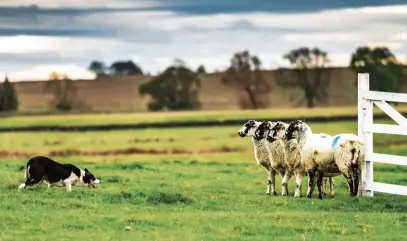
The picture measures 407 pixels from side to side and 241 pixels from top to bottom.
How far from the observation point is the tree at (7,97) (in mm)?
64938

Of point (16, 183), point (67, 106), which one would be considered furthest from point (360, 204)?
point (67, 106)

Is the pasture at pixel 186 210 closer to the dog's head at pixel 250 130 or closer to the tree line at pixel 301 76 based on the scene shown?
the dog's head at pixel 250 130

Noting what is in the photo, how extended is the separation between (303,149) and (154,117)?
43284 mm

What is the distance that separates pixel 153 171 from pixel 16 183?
279 inches

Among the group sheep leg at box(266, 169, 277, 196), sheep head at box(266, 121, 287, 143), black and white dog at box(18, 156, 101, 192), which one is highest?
sheep head at box(266, 121, 287, 143)

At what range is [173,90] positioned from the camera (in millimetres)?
73000

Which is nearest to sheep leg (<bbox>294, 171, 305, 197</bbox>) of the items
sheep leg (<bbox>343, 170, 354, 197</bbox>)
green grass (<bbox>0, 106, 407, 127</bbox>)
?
sheep leg (<bbox>343, 170, 354, 197</bbox>)

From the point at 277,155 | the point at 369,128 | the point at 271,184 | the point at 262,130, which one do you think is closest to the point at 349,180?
the point at 369,128

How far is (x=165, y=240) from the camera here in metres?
15.2

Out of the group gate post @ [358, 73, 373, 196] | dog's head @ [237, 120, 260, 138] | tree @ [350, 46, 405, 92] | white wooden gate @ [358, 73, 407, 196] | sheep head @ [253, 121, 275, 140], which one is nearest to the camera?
white wooden gate @ [358, 73, 407, 196]

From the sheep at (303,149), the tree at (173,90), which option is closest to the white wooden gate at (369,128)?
the sheep at (303,149)

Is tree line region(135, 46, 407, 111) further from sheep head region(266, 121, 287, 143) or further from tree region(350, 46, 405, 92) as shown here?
sheep head region(266, 121, 287, 143)

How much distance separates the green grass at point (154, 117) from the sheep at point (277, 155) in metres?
39.2

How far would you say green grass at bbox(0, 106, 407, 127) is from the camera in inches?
2434
